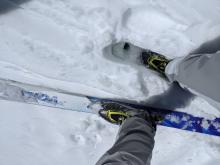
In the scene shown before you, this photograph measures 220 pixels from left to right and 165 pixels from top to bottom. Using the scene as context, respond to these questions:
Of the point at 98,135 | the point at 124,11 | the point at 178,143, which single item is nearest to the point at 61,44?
the point at 124,11

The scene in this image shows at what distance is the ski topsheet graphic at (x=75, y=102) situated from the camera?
2.08 meters

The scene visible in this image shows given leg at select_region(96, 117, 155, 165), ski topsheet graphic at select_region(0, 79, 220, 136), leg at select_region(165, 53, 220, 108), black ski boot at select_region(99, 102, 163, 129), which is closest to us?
leg at select_region(96, 117, 155, 165)

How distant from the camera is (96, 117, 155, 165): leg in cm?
154

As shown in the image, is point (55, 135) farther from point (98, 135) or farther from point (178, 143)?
point (178, 143)

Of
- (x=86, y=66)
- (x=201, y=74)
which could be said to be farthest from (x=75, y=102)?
(x=201, y=74)

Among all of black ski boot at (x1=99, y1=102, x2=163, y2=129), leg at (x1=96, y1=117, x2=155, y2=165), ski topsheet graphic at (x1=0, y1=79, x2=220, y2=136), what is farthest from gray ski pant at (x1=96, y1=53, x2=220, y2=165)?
ski topsheet graphic at (x1=0, y1=79, x2=220, y2=136)

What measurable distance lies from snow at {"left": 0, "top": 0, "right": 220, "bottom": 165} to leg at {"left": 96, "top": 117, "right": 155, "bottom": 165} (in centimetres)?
41

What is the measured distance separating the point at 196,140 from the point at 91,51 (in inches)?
30.5

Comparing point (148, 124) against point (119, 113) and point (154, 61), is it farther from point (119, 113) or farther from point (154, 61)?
point (154, 61)

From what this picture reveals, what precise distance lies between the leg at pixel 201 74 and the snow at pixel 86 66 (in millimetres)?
294

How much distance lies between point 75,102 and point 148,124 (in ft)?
1.66

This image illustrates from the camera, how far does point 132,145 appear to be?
163 centimetres

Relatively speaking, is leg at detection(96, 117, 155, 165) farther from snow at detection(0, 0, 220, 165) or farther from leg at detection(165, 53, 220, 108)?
snow at detection(0, 0, 220, 165)

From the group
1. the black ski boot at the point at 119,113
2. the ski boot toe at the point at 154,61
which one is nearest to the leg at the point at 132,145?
the black ski boot at the point at 119,113
